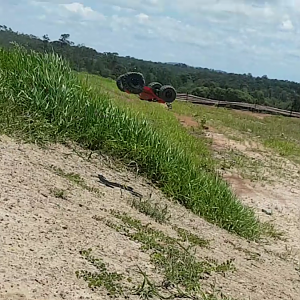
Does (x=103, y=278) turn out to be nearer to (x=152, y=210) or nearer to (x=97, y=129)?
(x=152, y=210)

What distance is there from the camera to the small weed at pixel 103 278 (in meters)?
2.98

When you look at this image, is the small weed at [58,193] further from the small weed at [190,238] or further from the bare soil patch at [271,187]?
the bare soil patch at [271,187]

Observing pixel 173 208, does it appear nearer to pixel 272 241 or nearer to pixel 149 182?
pixel 149 182

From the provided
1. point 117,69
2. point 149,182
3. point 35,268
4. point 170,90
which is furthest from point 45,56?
point 117,69

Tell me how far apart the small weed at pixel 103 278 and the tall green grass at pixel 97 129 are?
225cm

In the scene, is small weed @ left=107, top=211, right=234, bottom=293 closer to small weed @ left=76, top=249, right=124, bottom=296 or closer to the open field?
the open field

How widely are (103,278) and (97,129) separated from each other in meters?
2.91

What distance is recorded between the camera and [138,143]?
5992 mm

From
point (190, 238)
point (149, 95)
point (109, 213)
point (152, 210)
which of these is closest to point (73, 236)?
point (109, 213)

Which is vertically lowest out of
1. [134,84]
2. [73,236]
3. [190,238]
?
[190,238]

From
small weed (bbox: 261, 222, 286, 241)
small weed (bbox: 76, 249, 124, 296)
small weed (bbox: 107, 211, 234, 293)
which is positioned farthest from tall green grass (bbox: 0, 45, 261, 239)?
small weed (bbox: 76, 249, 124, 296)

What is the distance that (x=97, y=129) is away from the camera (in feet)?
19.1

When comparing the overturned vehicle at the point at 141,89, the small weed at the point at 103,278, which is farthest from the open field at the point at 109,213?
the overturned vehicle at the point at 141,89

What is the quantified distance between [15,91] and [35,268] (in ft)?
9.92
